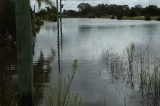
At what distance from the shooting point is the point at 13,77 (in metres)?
16.2

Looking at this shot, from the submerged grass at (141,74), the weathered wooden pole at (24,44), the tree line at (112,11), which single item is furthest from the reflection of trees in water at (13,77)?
the tree line at (112,11)

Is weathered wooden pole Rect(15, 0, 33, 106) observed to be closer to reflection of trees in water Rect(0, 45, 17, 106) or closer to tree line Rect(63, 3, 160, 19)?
reflection of trees in water Rect(0, 45, 17, 106)

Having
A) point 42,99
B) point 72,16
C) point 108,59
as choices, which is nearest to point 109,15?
point 72,16

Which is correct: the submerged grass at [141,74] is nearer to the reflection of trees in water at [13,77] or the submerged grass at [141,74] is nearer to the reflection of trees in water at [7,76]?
the reflection of trees in water at [13,77]

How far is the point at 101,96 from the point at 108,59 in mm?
8821

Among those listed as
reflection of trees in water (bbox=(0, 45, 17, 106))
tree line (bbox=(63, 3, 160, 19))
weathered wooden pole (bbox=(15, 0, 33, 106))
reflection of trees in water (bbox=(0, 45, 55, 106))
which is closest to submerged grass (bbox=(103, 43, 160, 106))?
reflection of trees in water (bbox=(0, 45, 55, 106))

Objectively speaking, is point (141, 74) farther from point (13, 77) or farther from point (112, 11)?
point (112, 11)

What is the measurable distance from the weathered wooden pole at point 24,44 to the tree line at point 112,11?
111744 millimetres

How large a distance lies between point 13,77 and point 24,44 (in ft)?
25.4

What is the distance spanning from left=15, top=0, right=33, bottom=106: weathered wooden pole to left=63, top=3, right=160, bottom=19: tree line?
367 ft

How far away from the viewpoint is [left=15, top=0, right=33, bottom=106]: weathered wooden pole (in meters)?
8.68

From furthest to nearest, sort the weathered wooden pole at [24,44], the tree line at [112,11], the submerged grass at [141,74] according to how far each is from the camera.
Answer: the tree line at [112,11] < the submerged grass at [141,74] < the weathered wooden pole at [24,44]

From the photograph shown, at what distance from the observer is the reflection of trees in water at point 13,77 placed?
12036 mm

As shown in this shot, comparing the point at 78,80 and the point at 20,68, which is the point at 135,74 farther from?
the point at 20,68
